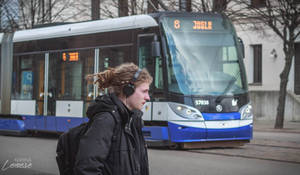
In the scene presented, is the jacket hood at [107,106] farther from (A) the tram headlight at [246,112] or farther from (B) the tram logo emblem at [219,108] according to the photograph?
(A) the tram headlight at [246,112]

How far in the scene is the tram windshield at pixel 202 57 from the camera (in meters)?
11.0

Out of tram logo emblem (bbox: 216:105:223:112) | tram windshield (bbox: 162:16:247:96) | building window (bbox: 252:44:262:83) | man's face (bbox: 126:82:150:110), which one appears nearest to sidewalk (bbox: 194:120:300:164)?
tram logo emblem (bbox: 216:105:223:112)

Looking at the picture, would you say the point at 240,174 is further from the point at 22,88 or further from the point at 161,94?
the point at 22,88

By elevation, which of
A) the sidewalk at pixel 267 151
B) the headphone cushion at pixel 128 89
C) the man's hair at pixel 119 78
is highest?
the man's hair at pixel 119 78

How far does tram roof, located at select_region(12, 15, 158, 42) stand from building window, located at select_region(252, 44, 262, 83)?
1413 cm

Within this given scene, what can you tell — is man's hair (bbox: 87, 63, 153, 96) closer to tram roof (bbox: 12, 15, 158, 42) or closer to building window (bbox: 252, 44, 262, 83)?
tram roof (bbox: 12, 15, 158, 42)

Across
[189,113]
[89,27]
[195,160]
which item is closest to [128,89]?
[195,160]

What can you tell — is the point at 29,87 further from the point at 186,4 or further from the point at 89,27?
the point at 186,4

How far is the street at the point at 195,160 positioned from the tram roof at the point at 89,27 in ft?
9.52

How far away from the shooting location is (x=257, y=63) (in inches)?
1031

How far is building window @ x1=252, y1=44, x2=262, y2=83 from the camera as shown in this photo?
26016mm

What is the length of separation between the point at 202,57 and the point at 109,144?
8.43 meters

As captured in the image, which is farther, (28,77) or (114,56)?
(28,77)

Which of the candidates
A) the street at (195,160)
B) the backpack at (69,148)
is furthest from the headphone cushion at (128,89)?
the street at (195,160)
